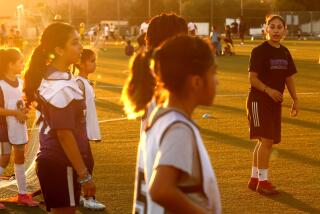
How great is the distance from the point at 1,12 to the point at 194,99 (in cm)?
7250

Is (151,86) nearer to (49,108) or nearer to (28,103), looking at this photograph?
(49,108)

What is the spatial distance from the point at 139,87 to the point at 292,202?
4.39m

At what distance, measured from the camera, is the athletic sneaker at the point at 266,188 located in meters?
7.70

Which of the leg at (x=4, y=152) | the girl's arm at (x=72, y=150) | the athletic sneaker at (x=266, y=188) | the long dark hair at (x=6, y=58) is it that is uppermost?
the long dark hair at (x=6, y=58)

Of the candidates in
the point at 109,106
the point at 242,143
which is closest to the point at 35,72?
the point at 242,143

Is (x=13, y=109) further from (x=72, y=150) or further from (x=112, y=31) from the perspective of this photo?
(x=112, y=31)

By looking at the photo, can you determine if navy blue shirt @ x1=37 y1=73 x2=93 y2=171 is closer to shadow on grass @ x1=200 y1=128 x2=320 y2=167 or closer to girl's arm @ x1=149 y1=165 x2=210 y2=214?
girl's arm @ x1=149 y1=165 x2=210 y2=214

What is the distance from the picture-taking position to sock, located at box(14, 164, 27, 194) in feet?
23.6

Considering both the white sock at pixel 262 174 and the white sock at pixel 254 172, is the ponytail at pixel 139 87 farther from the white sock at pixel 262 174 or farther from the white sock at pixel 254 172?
the white sock at pixel 254 172

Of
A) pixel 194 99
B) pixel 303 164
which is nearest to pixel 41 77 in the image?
pixel 194 99

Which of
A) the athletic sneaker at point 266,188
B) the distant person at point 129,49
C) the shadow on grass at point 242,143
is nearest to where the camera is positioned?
the athletic sneaker at point 266,188

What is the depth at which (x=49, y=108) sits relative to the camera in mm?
4570

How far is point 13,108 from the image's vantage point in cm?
718

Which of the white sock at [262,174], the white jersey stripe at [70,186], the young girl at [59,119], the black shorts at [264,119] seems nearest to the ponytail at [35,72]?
the young girl at [59,119]
